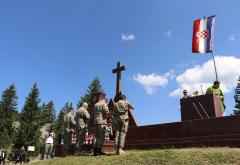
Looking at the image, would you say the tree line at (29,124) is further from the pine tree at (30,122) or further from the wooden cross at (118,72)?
the wooden cross at (118,72)

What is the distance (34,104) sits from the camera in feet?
194

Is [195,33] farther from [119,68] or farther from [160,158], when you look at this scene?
[160,158]

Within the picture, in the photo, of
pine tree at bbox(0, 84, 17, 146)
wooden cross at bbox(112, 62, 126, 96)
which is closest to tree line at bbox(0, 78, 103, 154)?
pine tree at bbox(0, 84, 17, 146)

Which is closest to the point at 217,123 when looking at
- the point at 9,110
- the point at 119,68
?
the point at 119,68

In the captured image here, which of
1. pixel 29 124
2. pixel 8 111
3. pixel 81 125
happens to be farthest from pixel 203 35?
pixel 8 111

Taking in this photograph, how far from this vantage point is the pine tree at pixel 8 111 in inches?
2472

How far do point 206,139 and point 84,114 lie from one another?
16.6 ft

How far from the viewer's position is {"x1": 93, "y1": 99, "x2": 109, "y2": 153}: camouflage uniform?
12.5 meters

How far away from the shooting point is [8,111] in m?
77.4

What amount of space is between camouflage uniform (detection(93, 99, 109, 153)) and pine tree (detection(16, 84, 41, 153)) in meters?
40.7

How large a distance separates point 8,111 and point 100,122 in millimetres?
69838

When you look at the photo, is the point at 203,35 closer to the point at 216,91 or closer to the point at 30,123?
the point at 216,91

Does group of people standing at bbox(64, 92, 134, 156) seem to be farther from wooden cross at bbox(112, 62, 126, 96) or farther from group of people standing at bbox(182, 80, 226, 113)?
wooden cross at bbox(112, 62, 126, 96)

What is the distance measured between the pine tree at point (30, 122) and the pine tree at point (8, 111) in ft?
22.3
